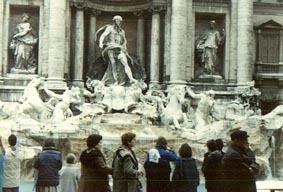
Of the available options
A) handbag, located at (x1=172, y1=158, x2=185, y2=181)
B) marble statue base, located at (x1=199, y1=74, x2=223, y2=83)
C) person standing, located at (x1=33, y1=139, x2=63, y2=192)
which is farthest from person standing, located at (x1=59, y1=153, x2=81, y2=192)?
marble statue base, located at (x1=199, y1=74, x2=223, y2=83)

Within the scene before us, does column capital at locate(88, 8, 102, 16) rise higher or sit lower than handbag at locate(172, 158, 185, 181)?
higher

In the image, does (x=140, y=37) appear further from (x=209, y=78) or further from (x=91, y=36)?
(x=209, y=78)

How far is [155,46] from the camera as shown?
32406 mm

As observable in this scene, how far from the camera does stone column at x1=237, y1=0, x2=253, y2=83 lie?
Answer: 3212 cm

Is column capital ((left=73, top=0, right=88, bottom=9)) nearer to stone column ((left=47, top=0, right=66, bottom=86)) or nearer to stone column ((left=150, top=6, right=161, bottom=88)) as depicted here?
stone column ((left=47, top=0, right=66, bottom=86))

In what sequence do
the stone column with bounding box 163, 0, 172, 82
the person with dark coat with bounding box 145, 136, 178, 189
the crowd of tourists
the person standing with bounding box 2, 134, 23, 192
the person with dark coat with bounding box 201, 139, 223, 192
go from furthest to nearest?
the stone column with bounding box 163, 0, 172, 82, the person standing with bounding box 2, 134, 23, 192, the person with dark coat with bounding box 145, 136, 178, 189, the person with dark coat with bounding box 201, 139, 223, 192, the crowd of tourists

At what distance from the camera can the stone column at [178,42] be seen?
31.2 metres

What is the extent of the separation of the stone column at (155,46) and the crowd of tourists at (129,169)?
20179 mm

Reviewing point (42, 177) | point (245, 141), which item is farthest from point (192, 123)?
point (245, 141)

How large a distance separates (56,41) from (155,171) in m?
19.4

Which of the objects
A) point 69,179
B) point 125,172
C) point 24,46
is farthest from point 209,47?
point 125,172

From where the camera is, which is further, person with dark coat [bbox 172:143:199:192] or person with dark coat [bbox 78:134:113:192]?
person with dark coat [bbox 172:143:199:192]

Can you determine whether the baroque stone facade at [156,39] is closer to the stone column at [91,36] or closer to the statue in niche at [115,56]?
the stone column at [91,36]

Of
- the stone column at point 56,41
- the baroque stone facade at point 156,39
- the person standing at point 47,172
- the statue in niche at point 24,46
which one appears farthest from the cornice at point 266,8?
the person standing at point 47,172
